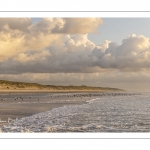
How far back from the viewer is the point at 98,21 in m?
22.3

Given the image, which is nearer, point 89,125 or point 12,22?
point 89,125

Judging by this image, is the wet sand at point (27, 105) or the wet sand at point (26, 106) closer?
the wet sand at point (26, 106)

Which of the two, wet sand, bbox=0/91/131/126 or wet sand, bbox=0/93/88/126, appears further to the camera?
wet sand, bbox=0/91/131/126

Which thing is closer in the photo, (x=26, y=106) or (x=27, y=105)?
(x=26, y=106)

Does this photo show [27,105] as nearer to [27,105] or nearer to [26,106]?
[27,105]

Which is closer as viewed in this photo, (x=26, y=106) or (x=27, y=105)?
(x=26, y=106)

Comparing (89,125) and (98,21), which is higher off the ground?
(98,21)

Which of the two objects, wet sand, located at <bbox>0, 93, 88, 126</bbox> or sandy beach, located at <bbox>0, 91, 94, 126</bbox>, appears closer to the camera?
wet sand, located at <bbox>0, 93, 88, 126</bbox>

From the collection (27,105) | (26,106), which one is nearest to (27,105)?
(27,105)
